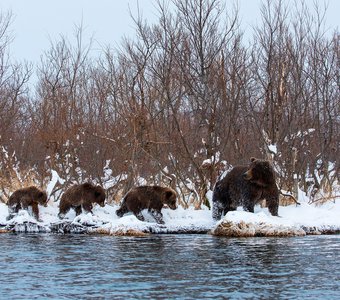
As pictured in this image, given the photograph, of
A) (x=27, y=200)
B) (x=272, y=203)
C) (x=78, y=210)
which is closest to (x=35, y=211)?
(x=27, y=200)

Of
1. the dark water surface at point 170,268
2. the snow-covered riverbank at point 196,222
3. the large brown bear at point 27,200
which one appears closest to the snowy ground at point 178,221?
the snow-covered riverbank at point 196,222

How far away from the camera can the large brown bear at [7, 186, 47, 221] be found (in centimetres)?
1911

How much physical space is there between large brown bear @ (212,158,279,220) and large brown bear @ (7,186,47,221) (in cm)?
503

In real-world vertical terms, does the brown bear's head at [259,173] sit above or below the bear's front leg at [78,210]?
above

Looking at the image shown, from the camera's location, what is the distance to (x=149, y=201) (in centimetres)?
1819

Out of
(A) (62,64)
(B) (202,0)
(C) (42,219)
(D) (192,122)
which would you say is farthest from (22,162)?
(B) (202,0)

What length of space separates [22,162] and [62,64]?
15.8 ft

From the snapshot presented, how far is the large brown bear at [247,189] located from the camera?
17.2 m

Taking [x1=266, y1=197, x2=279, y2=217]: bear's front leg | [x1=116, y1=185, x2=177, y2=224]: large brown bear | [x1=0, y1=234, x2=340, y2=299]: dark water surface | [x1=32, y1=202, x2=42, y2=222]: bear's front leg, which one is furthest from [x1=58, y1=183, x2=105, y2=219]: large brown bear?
[x1=266, y1=197, x2=279, y2=217]: bear's front leg

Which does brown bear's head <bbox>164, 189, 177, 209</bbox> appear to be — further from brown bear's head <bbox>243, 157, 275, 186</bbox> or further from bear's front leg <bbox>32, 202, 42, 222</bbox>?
bear's front leg <bbox>32, 202, 42, 222</bbox>

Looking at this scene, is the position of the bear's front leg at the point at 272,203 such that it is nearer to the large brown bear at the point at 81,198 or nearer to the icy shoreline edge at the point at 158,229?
the icy shoreline edge at the point at 158,229

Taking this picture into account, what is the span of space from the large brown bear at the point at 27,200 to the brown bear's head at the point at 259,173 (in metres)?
6.04

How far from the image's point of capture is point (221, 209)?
18.0m

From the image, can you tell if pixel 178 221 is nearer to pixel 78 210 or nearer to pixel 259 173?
pixel 259 173
